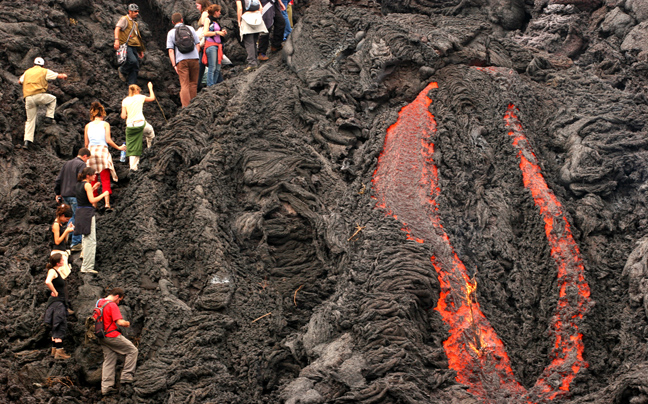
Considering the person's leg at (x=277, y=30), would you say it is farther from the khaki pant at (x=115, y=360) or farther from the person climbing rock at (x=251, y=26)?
the khaki pant at (x=115, y=360)

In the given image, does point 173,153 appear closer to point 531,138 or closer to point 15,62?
point 15,62

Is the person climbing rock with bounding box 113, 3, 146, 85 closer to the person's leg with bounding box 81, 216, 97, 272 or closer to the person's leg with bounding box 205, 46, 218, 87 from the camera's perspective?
the person's leg with bounding box 205, 46, 218, 87

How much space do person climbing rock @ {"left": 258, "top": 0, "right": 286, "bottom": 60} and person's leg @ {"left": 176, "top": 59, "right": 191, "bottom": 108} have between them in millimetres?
2026

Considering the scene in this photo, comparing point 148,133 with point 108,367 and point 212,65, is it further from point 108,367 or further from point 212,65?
point 108,367

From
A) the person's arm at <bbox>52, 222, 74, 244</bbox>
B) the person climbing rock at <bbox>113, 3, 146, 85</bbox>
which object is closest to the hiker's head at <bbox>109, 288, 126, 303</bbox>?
the person's arm at <bbox>52, 222, 74, 244</bbox>

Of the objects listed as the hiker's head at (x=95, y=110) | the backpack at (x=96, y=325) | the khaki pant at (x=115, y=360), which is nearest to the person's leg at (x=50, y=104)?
the hiker's head at (x=95, y=110)

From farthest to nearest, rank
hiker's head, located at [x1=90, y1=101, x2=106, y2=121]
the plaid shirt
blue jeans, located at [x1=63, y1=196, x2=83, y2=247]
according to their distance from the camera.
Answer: hiker's head, located at [x1=90, y1=101, x2=106, y2=121] < the plaid shirt < blue jeans, located at [x1=63, y1=196, x2=83, y2=247]

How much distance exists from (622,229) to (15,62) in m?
12.6

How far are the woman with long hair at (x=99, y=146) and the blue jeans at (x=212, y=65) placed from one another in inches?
115

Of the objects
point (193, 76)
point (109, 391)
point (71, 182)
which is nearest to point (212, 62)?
point (193, 76)

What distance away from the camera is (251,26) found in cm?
1581

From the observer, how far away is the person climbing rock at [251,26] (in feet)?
51.4

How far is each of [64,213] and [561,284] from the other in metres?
8.22

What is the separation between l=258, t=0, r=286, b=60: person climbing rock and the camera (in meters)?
16.1
